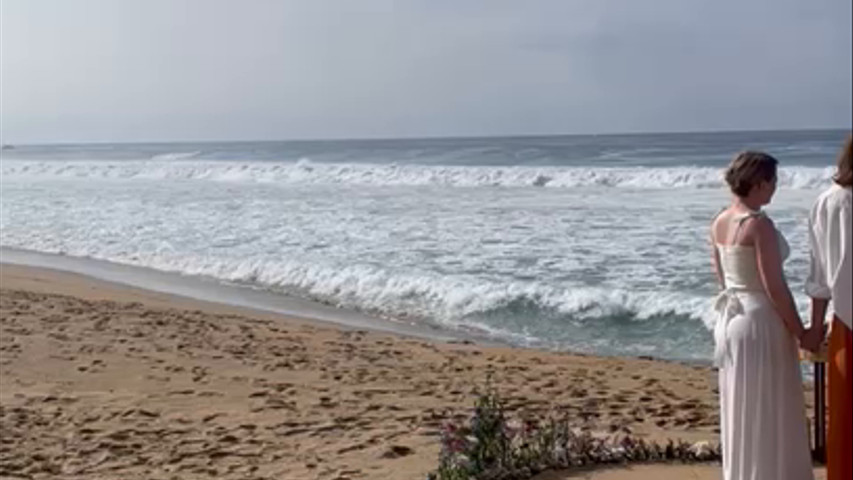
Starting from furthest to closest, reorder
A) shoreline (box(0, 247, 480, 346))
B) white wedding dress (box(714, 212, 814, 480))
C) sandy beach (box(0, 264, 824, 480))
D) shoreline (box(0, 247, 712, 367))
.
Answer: shoreline (box(0, 247, 480, 346)) < shoreline (box(0, 247, 712, 367)) < sandy beach (box(0, 264, 824, 480)) < white wedding dress (box(714, 212, 814, 480))

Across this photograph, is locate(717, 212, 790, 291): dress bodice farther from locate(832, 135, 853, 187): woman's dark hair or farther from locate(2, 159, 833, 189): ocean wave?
locate(2, 159, 833, 189): ocean wave

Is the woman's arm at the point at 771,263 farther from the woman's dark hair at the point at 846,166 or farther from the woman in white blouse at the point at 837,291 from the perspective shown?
the woman's dark hair at the point at 846,166

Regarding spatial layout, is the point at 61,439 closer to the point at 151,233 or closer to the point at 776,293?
the point at 776,293

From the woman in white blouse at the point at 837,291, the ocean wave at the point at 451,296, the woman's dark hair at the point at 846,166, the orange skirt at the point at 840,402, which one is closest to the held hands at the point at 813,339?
the woman in white blouse at the point at 837,291

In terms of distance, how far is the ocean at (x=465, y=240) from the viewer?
12.8 metres

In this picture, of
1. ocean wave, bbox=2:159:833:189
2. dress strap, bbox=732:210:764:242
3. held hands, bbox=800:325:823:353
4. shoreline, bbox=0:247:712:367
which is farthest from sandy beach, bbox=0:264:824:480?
ocean wave, bbox=2:159:833:189

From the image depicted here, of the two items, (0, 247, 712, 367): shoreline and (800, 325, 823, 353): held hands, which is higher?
(800, 325, 823, 353): held hands

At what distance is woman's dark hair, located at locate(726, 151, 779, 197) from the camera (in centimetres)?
425

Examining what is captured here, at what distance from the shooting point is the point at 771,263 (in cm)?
426

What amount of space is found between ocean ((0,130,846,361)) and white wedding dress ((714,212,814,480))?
640 cm

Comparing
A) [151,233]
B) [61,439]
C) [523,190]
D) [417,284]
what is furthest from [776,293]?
[523,190]

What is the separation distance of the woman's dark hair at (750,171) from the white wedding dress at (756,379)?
0.44 ft

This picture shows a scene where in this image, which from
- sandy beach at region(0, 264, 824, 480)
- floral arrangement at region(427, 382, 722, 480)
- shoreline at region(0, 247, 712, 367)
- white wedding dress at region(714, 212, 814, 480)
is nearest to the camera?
white wedding dress at region(714, 212, 814, 480)

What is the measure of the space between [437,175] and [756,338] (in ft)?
123
